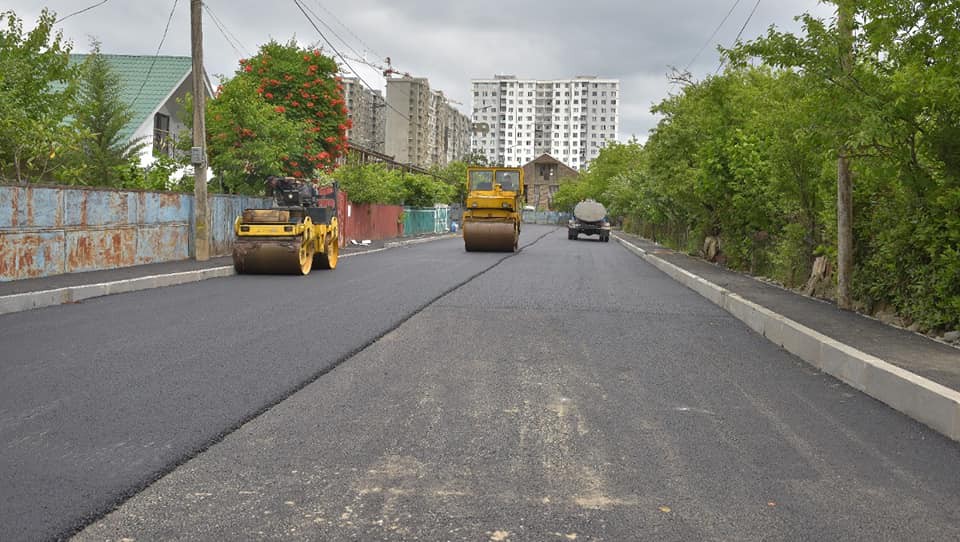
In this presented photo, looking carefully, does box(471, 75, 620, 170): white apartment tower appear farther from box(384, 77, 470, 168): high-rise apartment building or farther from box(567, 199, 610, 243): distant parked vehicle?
box(567, 199, 610, 243): distant parked vehicle

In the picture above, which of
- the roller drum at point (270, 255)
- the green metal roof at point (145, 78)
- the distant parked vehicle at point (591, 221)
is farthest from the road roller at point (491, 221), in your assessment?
the distant parked vehicle at point (591, 221)

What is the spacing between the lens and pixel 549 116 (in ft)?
641

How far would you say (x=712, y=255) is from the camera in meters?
23.4

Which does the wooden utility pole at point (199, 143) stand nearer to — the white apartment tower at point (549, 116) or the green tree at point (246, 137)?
the green tree at point (246, 137)

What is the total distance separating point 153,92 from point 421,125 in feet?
386

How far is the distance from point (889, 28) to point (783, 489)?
5890 millimetres

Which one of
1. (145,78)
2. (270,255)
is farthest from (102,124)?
(270,255)

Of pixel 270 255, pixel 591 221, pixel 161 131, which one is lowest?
pixel 270 255

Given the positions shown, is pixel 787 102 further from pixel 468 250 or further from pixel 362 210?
pixel 362 210

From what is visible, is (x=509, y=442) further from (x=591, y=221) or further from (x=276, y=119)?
(x=591, y=221)

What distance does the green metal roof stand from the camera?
3137 centimetres

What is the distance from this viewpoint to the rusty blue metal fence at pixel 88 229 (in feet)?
44.0

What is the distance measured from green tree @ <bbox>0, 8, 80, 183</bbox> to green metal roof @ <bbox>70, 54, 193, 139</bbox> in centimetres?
1260

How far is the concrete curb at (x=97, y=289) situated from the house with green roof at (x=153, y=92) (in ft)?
54.7
